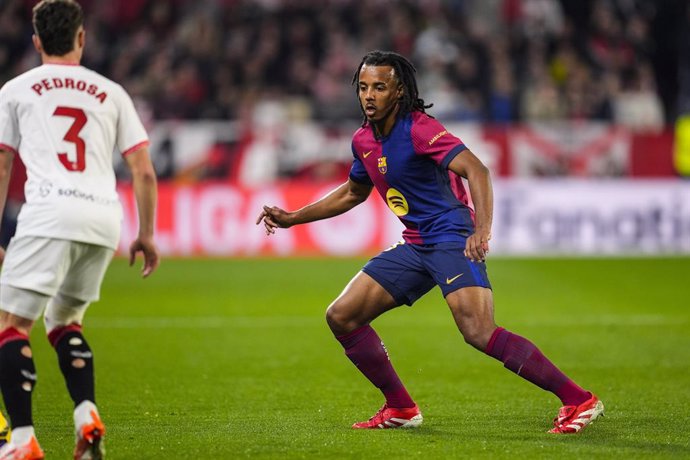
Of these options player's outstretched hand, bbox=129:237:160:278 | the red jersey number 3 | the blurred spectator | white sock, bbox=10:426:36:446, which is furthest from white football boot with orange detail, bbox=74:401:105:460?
the blurred spectator

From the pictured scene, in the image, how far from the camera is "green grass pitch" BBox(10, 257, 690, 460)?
19.7 ft

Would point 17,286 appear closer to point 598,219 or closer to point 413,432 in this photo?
point 413,432

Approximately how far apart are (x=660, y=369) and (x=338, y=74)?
41.1 ft

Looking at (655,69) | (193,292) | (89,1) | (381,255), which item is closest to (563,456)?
(381,255)

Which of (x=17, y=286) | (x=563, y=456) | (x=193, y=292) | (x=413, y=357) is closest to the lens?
(x=17, y=286)

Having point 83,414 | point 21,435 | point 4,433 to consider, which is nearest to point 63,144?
point 83,414

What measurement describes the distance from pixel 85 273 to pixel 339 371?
12.1 ft

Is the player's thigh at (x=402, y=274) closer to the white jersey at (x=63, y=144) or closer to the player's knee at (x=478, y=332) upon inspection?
the player's knee at (x=478, y=332)

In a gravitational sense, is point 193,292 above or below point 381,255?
below

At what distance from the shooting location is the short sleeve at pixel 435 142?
6090 millimetres

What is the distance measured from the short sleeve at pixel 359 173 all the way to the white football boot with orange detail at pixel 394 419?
1289mm

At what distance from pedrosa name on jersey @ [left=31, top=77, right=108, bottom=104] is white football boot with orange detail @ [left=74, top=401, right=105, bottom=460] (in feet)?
4.61

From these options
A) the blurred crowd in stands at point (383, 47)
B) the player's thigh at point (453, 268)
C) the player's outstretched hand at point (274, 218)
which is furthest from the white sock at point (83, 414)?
the blurred crowd in stands at point (383, 47)

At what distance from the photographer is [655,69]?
2105 centimetres
